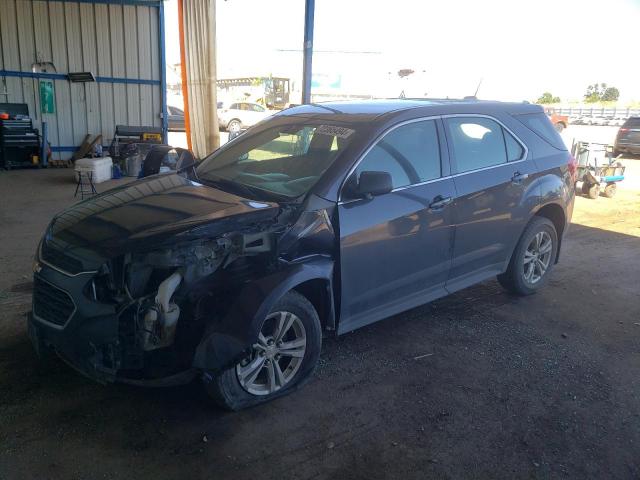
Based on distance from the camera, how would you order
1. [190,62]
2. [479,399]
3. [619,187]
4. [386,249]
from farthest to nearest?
[619,187]
[190,62]
[386,249]
[479,399]

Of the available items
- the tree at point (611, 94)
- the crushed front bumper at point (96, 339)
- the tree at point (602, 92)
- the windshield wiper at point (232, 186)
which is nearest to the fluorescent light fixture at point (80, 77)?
the windshield wiper at point (232, 186)

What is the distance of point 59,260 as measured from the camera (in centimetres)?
306

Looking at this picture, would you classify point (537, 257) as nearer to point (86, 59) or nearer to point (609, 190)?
point (609, 190)

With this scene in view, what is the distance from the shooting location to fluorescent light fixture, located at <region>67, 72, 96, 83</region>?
1245 cm

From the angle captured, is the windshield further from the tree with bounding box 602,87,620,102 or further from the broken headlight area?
the tree with bounding box 602,87,620,102

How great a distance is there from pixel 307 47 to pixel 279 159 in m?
5.89

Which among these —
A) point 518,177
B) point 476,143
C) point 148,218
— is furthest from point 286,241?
point 518,177

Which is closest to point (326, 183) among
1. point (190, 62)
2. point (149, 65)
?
point (190, 62)

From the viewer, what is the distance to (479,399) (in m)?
3.44

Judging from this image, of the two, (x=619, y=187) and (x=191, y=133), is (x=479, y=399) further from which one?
(x=619, y=187)

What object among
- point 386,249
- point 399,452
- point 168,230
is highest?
point 168,230

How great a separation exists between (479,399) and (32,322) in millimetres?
2818

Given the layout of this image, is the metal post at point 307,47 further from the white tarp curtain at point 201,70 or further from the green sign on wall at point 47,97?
the green sign on wall at point 47,97

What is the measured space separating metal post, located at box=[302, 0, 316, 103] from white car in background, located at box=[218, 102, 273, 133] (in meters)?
15.1
